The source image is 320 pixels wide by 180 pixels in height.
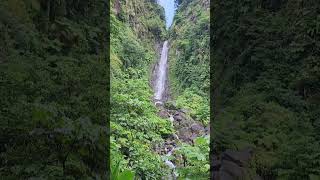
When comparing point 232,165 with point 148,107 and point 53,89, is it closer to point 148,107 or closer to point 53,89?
point 53,89

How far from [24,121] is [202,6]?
16.4 m

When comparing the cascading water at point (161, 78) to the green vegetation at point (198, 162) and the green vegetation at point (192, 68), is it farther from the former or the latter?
the green vegetation at point (198, 162)

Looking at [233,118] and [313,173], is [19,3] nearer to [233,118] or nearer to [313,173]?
[233,118]

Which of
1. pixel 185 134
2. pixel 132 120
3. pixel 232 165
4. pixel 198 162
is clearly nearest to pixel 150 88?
pixel 185 134

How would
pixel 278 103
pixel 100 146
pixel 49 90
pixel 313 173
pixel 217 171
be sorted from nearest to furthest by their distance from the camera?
pixel 100 146 → pixel 313 173 → pixel 217 171 → pixel 49 90 → pixel 278 103

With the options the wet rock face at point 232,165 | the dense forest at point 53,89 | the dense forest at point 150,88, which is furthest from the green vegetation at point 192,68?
the dense forest at point 53,89

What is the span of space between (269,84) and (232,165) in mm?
2740

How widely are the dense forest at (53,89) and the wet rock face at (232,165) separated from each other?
1.38 metres

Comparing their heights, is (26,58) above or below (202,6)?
below

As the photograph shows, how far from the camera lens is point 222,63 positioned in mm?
8305

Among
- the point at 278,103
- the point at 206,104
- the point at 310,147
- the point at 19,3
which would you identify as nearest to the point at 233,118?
the point at 278,103

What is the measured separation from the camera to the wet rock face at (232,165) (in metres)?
4.12

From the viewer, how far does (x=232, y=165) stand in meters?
4.30

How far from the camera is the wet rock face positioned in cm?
412
